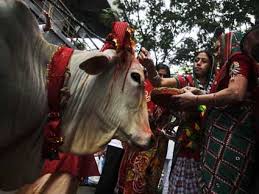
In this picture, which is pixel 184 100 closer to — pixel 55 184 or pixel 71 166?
pixel 71 166

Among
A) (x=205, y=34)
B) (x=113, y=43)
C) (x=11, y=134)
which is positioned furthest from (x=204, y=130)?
(x=205, y=34)

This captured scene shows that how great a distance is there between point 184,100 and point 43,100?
105 cm

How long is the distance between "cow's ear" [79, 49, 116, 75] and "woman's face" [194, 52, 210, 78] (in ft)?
5.18

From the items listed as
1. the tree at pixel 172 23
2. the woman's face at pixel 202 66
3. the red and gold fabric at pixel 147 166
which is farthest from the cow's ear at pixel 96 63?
the tree at pixel 172 23

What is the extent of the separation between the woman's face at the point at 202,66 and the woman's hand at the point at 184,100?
0.97m

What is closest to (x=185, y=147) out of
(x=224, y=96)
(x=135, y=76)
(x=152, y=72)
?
(x=152, y=72)

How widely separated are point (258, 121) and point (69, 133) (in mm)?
1255

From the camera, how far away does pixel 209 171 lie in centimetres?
314

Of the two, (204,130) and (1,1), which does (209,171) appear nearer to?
(204,130)

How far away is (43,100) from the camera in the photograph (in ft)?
7.89

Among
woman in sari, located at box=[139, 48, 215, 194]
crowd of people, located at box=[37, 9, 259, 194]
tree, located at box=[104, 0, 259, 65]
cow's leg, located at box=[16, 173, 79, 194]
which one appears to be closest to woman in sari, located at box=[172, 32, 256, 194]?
crowd of people, located at box=[37, 9, 259, 194]

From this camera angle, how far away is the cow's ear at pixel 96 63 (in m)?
2.54

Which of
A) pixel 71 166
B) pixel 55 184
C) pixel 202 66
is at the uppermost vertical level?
pixel 202 66

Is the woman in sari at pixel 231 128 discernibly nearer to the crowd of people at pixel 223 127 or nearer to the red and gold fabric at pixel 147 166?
the crowd of people at pixel 223 127
